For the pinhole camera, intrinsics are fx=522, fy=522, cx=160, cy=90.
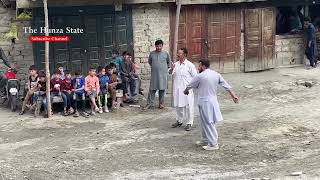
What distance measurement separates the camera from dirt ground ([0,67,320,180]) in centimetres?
809

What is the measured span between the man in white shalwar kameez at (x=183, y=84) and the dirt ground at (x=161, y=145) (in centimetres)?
39

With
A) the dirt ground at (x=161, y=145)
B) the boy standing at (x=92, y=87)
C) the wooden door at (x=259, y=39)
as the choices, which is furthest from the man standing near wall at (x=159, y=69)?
the wooden door at (x=259, y=39)

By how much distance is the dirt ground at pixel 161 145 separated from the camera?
26.6ft

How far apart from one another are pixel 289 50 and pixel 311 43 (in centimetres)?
83

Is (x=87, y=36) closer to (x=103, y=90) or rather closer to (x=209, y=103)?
(x=103, y=90)

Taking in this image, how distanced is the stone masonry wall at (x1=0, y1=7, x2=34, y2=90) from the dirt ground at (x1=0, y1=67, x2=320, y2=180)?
1.46 metres

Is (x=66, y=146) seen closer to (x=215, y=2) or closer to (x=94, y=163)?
(x=94, y=163)

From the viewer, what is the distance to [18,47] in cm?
1306

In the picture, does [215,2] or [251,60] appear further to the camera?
[251,60]

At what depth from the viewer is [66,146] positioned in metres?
9.32

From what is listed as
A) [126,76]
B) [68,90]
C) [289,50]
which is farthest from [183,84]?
[289,50]

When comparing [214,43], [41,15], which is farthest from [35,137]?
[214,43]

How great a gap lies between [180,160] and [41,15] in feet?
19.5

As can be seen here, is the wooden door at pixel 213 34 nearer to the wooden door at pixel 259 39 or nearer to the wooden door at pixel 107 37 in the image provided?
the wooden door at pixel 259 39
